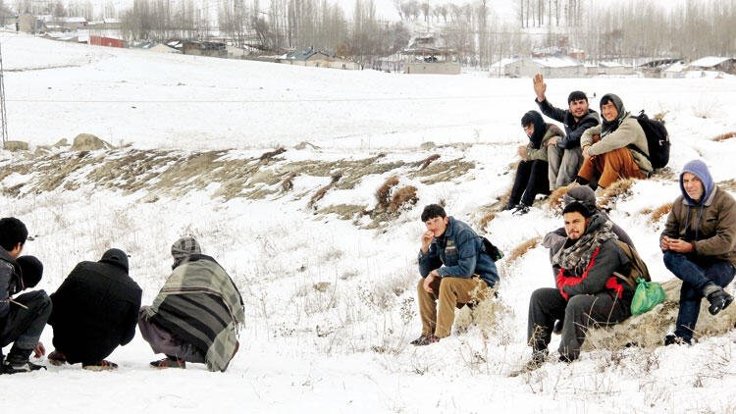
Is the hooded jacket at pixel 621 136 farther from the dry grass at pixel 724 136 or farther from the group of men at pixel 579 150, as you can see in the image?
the dry grass at pixel 724 136

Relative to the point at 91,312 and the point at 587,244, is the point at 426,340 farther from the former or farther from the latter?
the point at 91,312

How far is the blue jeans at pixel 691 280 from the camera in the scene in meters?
5.78

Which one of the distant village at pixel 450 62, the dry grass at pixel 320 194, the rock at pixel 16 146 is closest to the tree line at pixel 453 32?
the distant village at pixel 450 62

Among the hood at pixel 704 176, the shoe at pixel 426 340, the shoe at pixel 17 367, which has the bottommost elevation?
the shoe at pixel 426 340

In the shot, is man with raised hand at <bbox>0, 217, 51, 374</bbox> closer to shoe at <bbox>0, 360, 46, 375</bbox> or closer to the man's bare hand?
shoe at <bbox>0, 360, 46, 375</bbox>

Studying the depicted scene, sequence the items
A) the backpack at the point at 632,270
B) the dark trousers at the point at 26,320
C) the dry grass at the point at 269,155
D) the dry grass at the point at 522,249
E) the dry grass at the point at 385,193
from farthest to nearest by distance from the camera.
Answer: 1. the dry grass at the point at 269,155
2. the dry grass at the point at 385,193
3. the dry grass at the point at 522,249
4. the backpack at the point at 632,270
5. the dark trousers at the point at 26,320

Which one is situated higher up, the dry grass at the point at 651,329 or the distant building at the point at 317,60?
the distant building at the point at 317,60

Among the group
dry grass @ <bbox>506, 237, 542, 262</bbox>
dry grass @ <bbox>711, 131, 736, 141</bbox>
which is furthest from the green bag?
dry grass @ <bbox>711, 131, 736, 141</bbox>

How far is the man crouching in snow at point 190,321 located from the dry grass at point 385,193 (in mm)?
7034

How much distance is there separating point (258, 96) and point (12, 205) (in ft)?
123

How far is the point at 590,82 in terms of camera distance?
68500 mm

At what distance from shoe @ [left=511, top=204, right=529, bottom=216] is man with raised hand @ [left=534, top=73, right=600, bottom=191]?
1.50ft

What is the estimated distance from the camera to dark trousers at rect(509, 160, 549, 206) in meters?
10.6

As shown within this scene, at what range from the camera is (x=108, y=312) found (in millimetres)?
5730
